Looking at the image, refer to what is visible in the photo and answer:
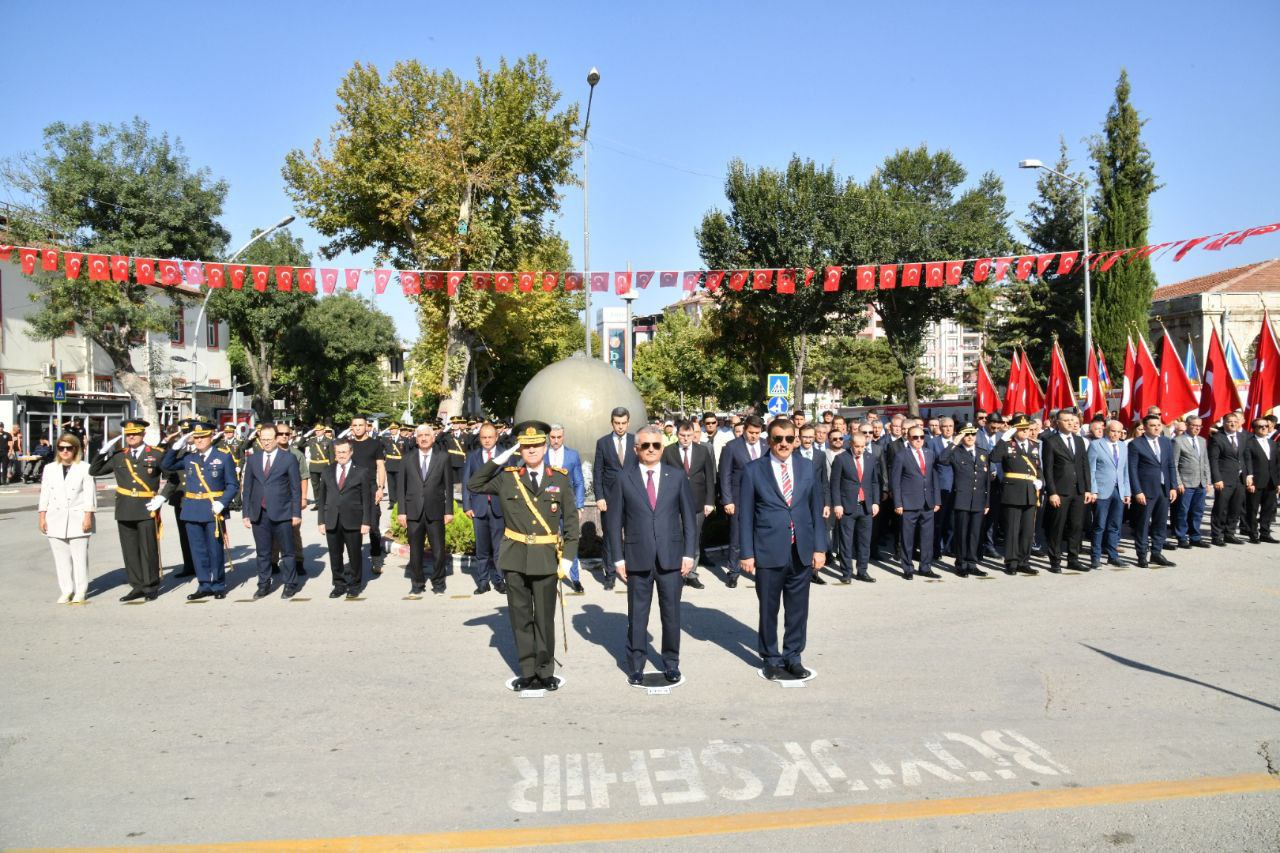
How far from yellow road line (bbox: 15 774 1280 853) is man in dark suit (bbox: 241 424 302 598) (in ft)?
20.0

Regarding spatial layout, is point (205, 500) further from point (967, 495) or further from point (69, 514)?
point (967, 495)

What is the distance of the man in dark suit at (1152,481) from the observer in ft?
37.1

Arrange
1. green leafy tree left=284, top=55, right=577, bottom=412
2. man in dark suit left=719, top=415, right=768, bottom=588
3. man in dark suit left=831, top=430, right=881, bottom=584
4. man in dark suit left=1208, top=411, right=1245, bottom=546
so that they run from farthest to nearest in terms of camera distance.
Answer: green leafy tree left=284, top=55, right=577, bottom=412 → man in dark suit left=1208, top=411, right=1245, bottom=546 → man in dark suit left=831, top=430, right=881, bottom=584 → man in dark suit left=719, top=415, right=768, bottom=588

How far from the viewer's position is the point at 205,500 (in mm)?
9734

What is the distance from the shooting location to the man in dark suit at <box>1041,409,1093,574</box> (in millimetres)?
10820

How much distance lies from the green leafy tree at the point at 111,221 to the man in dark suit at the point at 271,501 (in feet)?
84.3

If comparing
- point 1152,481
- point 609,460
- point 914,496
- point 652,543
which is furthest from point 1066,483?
point 652,543

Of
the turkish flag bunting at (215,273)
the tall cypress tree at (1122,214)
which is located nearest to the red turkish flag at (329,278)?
the turkish flag bunting at (215,273)

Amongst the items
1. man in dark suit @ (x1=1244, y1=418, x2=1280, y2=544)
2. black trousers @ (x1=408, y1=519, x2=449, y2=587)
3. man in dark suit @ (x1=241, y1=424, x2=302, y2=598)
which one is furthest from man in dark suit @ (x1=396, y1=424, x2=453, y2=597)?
man in dark suit @ (x1=1244, y1=418, x2=1280, y2=544)

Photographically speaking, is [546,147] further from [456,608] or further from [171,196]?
[456,608]

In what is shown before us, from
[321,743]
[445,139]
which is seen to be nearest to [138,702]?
[321,743]

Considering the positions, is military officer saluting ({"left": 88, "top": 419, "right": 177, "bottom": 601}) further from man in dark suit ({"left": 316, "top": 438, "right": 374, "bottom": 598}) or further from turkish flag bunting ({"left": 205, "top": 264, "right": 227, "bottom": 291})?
turkish flag bunting ({"left": 205, "top": 264, "right": 227, "bottom": 291})

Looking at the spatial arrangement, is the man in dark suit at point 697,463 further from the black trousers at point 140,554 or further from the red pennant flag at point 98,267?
the red pennant flag at point 98,267

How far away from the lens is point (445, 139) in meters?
28.2
